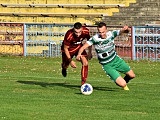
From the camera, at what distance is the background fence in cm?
2895

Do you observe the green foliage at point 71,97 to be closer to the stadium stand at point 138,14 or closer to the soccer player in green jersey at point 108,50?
the soccer player in green jersey at point 108,50

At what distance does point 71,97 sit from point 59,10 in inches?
862

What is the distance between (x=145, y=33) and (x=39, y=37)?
18.1 feet

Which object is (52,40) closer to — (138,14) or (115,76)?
(138,14)

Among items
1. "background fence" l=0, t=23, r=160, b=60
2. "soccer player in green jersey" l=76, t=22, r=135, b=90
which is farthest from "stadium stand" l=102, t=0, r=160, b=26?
"soccer player in green jersey" l=76, t=22, r=135, b=90

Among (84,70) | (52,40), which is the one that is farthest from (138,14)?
(84,70)

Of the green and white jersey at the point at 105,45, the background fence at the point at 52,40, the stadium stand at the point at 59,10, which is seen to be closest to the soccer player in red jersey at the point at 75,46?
the green and white jersey at the point at 105,45

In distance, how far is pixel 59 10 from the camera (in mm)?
37062

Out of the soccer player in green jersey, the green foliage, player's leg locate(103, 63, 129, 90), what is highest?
the soccer player in green jersey

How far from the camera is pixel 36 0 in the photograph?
37.8 m

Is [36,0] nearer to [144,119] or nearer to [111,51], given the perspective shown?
[111,51]

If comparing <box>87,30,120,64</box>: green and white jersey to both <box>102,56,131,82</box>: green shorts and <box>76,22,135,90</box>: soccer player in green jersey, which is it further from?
<box>102,56,131,82</box>: green shorts

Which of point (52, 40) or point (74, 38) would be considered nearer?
point (74, 38)

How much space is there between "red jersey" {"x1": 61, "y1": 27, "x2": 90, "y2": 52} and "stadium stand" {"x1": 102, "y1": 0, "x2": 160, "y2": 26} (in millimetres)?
16759
